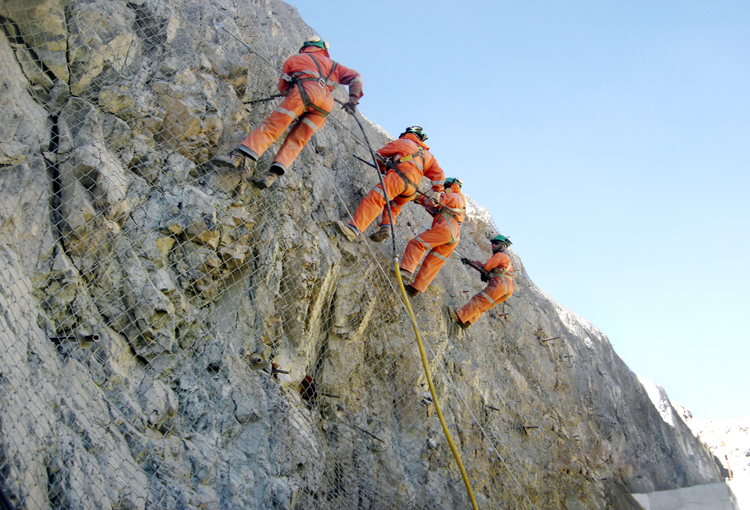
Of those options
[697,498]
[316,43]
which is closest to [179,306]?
[316,43]

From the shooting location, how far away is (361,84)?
220 inches

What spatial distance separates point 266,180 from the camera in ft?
15.5

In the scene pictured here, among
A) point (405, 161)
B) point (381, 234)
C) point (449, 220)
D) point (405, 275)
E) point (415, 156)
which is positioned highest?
point (415, 156)

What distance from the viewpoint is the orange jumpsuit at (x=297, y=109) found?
4.71 metres

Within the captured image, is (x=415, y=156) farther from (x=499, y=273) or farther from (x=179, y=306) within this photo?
(x=179, y=306)

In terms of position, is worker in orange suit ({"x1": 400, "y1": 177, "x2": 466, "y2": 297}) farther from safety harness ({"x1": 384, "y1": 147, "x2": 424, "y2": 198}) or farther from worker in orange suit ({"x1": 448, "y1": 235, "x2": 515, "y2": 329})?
worker in orange suit ({"x1": 448, "y1": 235, "x2": 515, "y2": 329})

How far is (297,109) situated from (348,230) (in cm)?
134

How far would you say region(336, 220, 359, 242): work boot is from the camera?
5.41m

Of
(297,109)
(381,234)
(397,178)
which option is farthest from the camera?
(397,178)

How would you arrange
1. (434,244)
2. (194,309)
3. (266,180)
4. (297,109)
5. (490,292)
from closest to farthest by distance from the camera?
(194,309) < (266,180) < (297,109) < (434,244) < (490,292)

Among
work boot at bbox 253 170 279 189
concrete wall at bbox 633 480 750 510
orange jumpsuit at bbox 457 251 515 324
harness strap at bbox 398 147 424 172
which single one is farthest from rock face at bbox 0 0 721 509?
concrete wall at bbox 633 480 750 510

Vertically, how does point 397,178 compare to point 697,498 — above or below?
above

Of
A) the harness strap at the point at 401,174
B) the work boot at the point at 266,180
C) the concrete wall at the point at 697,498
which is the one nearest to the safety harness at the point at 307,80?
the work boot at the point at 266,180

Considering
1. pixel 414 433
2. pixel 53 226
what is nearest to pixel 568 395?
pixel 414 433
